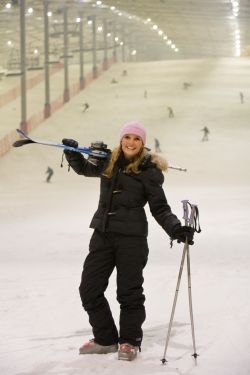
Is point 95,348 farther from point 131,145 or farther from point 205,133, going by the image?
point 205,133

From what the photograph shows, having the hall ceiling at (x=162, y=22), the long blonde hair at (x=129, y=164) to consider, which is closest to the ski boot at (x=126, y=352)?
the long blonde hair at (x=129, y=164)

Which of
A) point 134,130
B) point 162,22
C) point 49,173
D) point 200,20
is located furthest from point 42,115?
point 134,130

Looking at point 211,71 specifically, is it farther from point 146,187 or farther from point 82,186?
point 146,187

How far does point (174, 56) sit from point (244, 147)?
67429mm

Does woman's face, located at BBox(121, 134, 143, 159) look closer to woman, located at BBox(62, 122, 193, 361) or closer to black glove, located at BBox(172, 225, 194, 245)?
woman, located at BBox(62, 122, 193, 361)

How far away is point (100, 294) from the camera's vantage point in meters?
5.11

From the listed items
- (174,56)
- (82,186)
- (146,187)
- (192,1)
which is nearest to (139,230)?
(146,187)

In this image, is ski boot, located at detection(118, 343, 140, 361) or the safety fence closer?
ski boot, located at detection(118, 343, 140, 361)

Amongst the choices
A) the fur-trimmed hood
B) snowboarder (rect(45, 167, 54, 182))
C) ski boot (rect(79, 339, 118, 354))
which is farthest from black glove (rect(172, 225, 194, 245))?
snowboarder (rect(45, 167, 54, 182))

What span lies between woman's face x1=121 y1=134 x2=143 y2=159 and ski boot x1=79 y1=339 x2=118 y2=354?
4.04ft

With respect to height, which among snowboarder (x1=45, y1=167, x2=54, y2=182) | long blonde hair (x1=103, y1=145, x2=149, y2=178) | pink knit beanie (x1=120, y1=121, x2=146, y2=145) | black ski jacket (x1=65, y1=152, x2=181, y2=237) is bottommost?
snowboarder (x1=45, y1=167, x2=54, y2=182)

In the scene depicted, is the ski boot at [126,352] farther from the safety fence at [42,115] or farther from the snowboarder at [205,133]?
the snowboarder at [205,133]

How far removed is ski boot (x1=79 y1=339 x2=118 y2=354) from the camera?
5.12m

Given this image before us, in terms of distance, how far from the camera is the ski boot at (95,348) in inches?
202
